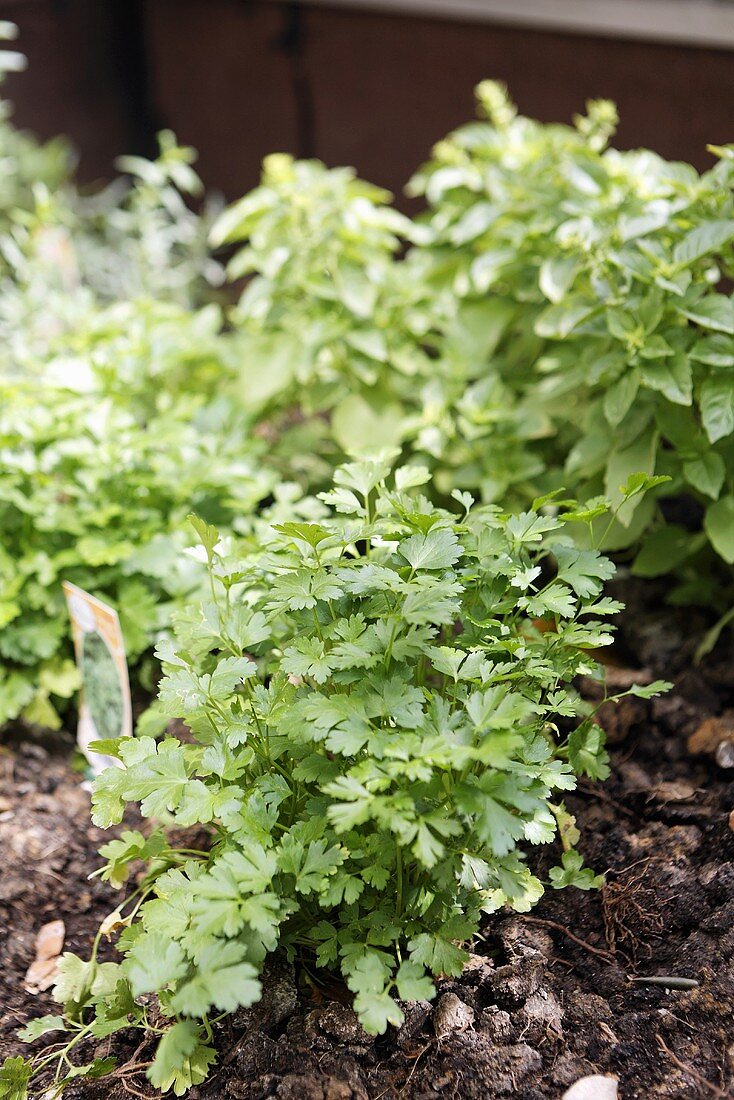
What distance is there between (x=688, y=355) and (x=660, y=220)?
10.0 inches

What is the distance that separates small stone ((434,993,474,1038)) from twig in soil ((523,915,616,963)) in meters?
0.17

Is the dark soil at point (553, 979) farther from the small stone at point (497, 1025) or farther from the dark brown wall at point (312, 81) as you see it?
the dark brown wall at point (312, 81)

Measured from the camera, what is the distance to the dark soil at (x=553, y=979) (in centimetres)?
106

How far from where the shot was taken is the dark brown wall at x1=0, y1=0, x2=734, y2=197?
262cm

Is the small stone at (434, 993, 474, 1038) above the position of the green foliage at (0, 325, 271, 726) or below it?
below

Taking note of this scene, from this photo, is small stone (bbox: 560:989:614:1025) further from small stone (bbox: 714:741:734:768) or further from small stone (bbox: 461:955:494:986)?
small stone (bbox: 714:741:734:768)

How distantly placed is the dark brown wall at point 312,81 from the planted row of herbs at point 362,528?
0.60m

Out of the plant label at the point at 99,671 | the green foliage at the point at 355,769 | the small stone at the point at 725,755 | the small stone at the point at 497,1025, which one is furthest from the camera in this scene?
the plant label at the point at 99,671

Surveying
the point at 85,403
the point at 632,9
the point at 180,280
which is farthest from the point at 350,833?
the point at 632,9

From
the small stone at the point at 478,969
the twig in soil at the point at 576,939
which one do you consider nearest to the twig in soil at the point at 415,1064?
the small stone at the point at 478,969

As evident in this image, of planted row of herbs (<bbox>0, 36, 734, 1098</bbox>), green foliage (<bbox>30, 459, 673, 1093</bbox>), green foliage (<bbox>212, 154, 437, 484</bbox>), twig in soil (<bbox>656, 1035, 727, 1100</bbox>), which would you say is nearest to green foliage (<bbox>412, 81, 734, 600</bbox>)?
planted row of herbs (<bbox>0, 36, 734, 1098</bbox>)

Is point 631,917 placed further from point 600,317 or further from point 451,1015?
point 600,317

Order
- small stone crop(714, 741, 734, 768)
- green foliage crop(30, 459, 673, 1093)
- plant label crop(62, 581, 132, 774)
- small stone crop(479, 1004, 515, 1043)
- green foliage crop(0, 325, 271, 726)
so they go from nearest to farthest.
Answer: green foliage crop(30, 459, 673, 1093)
small stone crop(479, 1004, 515, 1043)
small stone crop(714, 741, 734, 768)
plant label crop(62, 581, 132, 774)
green foliage crop(0, 325, 271, 726)

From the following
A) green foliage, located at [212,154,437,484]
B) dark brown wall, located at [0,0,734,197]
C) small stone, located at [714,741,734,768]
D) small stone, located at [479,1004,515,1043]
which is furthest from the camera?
dark brown wall, located at [0,0,734,197]
